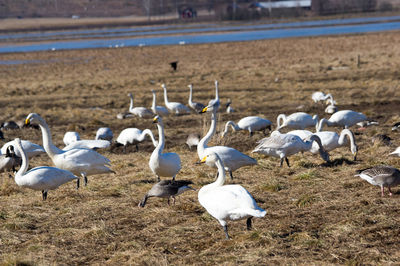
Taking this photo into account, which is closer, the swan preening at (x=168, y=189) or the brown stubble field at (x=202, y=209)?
the brown stubble field at (x=202, y=209)

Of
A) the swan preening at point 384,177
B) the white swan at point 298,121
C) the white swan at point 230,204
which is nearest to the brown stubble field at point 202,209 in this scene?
the swan preening at point 384,177

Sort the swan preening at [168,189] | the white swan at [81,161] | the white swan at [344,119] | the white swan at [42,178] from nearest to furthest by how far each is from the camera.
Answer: the swan preening at [168,189]
the white swan at [42,178]
the white swan at [81,161]
the white swan at [344,119]

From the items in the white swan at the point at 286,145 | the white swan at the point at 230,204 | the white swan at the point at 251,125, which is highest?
the white swan at the point at 230,204

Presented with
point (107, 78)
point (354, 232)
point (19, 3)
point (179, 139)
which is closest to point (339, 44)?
point (107, 78)

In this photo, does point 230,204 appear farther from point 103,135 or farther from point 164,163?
point 103,135

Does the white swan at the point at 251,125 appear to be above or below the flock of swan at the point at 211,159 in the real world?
below

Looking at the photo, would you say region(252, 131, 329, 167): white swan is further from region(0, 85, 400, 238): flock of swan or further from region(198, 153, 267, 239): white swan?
region(198, 153, 267, 239): white swan

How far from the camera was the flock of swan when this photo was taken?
6573mm

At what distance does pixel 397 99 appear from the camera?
784 inches

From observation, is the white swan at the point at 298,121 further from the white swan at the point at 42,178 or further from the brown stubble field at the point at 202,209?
the white swan at the point at 42,178

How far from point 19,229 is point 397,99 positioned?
1564cm

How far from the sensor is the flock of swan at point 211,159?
6.57 meters

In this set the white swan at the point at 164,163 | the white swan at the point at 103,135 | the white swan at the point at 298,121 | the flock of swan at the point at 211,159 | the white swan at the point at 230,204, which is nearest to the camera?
the white swan at the point at 230,204

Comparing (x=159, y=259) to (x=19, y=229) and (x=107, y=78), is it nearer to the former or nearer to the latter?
(x=19, y=229)
